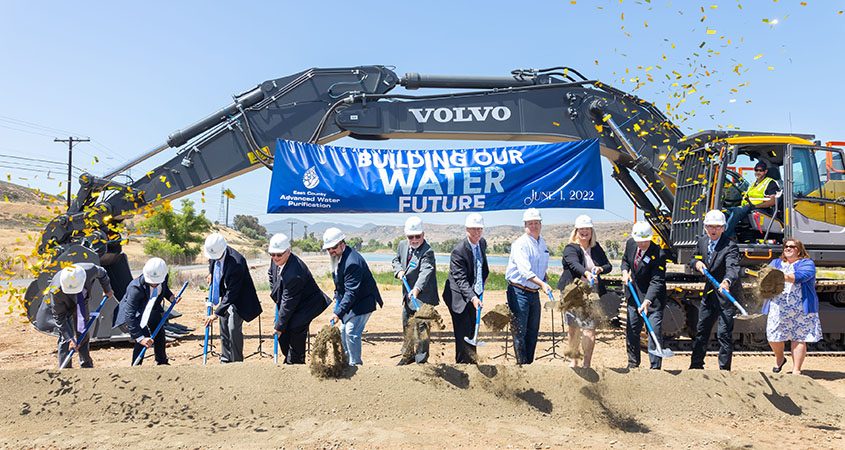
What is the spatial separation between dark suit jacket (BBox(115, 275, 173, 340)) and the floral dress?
6.71 meters

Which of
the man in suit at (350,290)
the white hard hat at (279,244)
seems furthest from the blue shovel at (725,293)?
the white hard hat at (279,244)

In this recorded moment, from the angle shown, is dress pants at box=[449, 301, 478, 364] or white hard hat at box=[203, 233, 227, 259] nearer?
dress pants at box=[449, 301, 478, 364]

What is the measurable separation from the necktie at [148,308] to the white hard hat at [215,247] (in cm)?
75

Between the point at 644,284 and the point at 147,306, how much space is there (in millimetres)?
5087

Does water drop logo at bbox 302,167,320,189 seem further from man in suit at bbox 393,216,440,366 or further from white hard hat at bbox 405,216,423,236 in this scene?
white hard hat at bbox 405,216,423,236

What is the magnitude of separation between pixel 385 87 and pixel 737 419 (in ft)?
20.7

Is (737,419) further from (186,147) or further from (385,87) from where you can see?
(186,147)

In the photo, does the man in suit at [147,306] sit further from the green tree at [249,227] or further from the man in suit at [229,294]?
the green tree at [249,227]

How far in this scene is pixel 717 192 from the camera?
7.58 metres

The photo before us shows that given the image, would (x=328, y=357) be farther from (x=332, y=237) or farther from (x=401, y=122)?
(x=401, y=122)

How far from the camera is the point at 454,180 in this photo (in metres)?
9.13

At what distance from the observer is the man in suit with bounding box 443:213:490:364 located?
565 centimetres

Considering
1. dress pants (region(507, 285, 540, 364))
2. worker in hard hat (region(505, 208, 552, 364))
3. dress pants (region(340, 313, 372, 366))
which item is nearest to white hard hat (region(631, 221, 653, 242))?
worker in hard hat (region(505, 208, 552, 364))

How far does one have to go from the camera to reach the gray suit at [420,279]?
5.69 m
